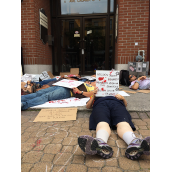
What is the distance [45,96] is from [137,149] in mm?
2139

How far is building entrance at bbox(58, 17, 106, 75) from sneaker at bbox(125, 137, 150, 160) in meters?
5.07

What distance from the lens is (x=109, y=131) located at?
155 cm

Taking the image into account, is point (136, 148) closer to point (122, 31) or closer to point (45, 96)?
point (45, 96)

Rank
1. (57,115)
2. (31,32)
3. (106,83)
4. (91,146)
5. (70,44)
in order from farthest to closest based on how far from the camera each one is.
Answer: (70,44)
(31,32)
(57,115)
(106,83)
(91,146)

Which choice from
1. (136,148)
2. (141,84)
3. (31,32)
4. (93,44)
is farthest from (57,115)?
(93,44)

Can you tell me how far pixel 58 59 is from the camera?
6.30 meters

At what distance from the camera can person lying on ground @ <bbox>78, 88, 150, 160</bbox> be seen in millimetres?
1191

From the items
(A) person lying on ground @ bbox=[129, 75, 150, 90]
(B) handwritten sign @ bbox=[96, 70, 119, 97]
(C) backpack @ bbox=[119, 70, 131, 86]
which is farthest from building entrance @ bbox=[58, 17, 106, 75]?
(B) handwritten sign @ bbox=[96, 70, 119, 97]

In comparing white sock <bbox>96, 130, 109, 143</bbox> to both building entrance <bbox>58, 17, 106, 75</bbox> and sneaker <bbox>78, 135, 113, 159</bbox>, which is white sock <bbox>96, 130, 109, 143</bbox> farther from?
building entrance <bbox>58, 17, 106, 75</bbox>

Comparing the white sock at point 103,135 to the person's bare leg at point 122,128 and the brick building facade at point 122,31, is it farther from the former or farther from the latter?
the brick building facade at point 122,31

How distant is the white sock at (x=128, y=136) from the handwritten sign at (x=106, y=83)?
76cm
